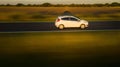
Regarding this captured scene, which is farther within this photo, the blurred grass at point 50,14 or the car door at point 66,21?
the blurred grass at point 50,14

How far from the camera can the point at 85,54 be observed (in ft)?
41.8

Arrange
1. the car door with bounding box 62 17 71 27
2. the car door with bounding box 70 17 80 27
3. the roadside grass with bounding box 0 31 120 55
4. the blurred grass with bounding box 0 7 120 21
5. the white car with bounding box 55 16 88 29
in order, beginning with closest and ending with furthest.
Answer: the roadside grass with bounding box 0 31 120 55
the white car with bounding box 55 16 88 29
the car door with bounding box 62 17 71 27
the car door with bounding box 70 17 80 27
the blurred grass with bounding box 0 7 120 21

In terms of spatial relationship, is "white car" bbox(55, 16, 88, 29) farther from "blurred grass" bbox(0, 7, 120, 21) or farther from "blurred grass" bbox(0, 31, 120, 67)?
"blurred grass" bbox(0, 31, 120, 67)

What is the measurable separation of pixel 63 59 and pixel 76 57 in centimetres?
66

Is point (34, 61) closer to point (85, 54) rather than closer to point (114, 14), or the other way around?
point (85, 54)

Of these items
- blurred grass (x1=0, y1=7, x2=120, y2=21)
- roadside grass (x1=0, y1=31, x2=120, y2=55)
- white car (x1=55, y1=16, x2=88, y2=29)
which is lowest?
blurred grass (x1=0, y1=7, x2=120, y2=21)

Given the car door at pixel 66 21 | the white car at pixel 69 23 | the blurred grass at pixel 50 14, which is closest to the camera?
the white car at pixel 69 23

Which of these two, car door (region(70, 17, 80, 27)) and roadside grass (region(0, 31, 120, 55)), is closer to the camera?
roadside grass (region(0, 31, 120, 55))

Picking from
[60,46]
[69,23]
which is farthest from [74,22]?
Result: [60,46]

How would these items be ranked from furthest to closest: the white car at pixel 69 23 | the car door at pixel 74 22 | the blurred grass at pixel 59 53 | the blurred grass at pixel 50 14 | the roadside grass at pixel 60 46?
the blurred grass at pixel 50 14
the car door at pixel 74 22
the white car at pixel 69 23
the roadside grass at pixel 60 46
the blurred grass at pixel 59 53

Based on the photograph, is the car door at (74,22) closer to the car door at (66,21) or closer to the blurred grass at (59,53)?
the car door at (66,21)

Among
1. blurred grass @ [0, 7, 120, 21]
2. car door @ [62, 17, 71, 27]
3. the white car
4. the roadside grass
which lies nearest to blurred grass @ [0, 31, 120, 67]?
the roadside grass

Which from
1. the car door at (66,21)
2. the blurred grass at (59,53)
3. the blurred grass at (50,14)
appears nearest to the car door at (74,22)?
the car door at (66,21)

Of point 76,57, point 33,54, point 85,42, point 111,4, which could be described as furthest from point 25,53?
point 111,4
